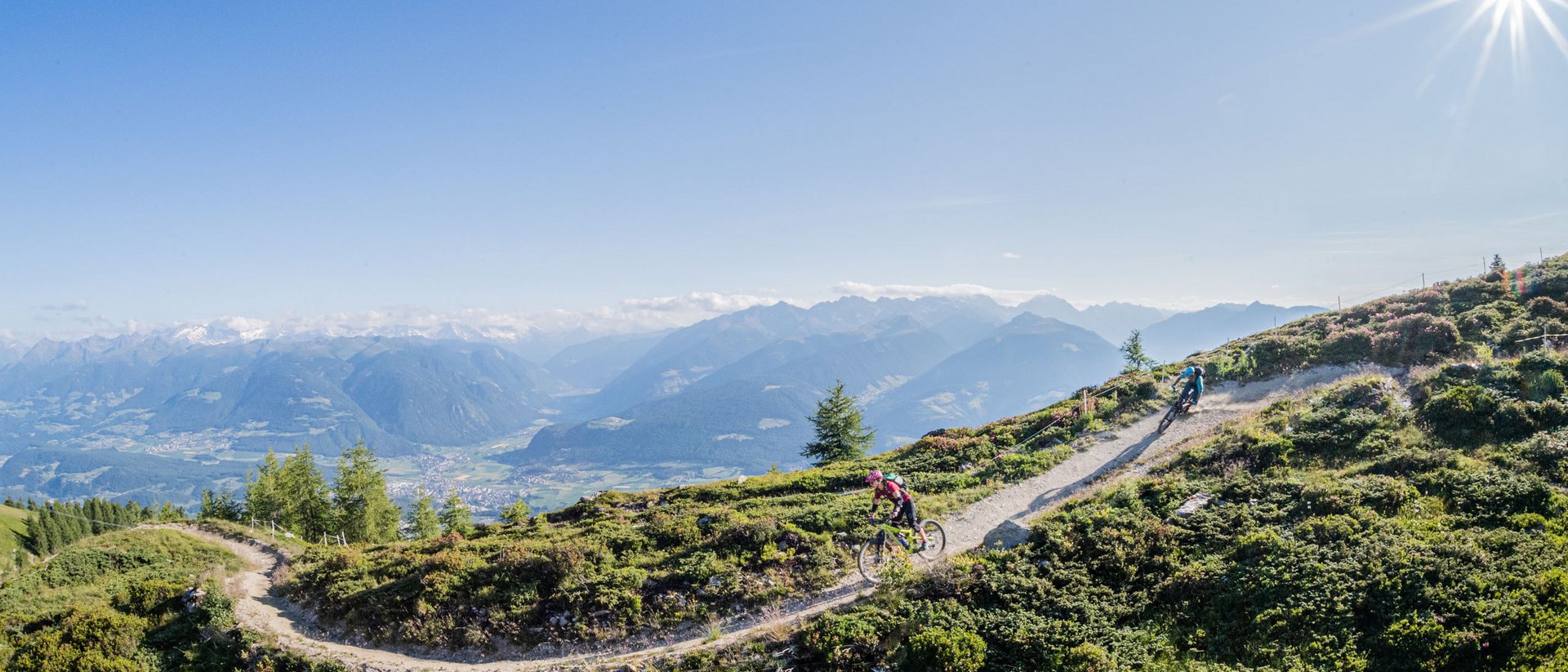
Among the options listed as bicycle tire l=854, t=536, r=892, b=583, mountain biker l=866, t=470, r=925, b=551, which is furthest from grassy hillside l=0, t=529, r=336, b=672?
mountain biker l=866, t=470, r=925, b=551

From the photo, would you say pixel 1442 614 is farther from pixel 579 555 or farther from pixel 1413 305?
pixel 1413 305

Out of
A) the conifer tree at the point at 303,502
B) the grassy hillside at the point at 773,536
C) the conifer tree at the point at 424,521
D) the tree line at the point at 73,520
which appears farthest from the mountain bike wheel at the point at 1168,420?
the tree line at the point at 73,520

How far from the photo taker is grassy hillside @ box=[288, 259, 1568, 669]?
687 inches

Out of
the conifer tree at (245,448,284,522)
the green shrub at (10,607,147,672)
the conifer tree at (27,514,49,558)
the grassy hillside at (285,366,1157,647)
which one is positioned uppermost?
the grassy hillside at (285,366,1157,647)

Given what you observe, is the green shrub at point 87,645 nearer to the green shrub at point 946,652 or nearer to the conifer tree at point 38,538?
the green shrub at point 946,652

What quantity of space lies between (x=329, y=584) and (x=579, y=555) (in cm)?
1118

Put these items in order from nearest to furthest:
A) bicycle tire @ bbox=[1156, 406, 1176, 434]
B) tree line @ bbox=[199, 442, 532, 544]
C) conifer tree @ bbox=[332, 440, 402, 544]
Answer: bicycle tire @ bbox=[1156, 406, 1176, 434]
tree line @ bbox=[199, 442, 532, 544]
conifer tree @ bbox=[332, 440, 402, 544]

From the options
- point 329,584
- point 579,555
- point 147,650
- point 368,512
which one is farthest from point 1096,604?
point 368,512

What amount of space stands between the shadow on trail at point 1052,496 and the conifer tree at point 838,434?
1108 inches

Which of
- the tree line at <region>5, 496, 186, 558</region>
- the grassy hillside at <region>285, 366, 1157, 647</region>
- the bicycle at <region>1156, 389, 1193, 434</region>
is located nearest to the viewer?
the grassy hillside at <region>285, 366, 1157, 647</region>

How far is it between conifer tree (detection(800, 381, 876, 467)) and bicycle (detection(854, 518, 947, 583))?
3532 centimetres

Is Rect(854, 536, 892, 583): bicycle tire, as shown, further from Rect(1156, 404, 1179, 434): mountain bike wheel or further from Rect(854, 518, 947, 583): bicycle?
Rect(1156, 404, 1179, 434): mountain bike wheel

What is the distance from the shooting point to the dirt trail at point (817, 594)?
16.4 meters

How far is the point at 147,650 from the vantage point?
2002 centimetres
